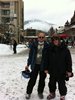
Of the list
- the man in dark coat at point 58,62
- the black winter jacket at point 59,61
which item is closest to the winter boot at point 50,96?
the man in dark coat at point 58,62

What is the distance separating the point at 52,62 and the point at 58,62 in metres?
0.16

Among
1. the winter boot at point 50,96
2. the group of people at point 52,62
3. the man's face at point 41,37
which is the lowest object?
the winter boot at point 50,96

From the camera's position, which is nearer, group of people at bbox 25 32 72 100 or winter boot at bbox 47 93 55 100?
group of people at bbox 25 32 72 100

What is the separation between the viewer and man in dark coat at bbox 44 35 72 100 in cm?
852

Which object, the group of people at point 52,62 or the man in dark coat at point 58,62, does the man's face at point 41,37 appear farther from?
the man in dark coat at point 58,62

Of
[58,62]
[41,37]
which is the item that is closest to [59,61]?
[58,62]

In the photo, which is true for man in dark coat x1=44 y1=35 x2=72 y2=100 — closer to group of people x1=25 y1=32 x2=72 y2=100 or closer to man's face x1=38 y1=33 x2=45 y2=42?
group of people x1=25 y1=32 x2=72 y2=100

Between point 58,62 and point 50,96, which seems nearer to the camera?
point 58,62

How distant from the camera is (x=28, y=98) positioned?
30.2 feet

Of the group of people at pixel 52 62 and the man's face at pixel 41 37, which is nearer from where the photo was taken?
the group of people at pixel 52 62

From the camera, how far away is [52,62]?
868 cm

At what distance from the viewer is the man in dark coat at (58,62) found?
8.52m

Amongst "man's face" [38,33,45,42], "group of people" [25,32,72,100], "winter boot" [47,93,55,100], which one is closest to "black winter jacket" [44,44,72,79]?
"group of people" [25,32,72,100]

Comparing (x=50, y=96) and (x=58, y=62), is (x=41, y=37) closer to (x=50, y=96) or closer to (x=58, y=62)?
(x=58, y=62)
